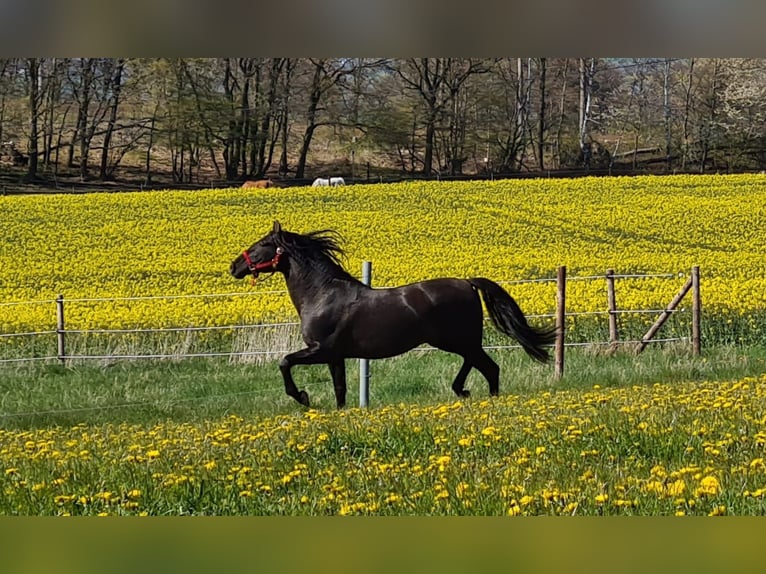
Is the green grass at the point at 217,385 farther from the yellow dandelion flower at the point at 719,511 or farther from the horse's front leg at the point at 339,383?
the yellow dandelion flower at the point at 719,511

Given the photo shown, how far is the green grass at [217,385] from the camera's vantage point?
6.52 m

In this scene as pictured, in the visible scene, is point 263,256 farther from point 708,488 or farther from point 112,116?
point 708,488

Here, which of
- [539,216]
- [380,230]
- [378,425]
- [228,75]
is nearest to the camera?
[378,425]

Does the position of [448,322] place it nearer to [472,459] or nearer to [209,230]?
[472,459]

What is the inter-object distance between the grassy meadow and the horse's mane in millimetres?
91

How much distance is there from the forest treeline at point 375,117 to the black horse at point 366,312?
→ 580 mm

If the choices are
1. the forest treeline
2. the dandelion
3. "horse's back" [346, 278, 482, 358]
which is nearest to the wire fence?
"horse's back" [346, 278, 482, 358]

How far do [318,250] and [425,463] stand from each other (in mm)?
1742

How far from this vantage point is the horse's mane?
6.54m

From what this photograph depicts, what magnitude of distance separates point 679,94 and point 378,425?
2988mm

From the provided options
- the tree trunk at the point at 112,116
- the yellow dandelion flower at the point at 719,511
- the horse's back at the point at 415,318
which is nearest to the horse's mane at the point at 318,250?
the horse's back at the point at 415,318

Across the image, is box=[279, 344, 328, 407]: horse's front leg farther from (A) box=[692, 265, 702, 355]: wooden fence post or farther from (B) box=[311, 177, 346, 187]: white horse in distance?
(A) box=[692, 265, 702, 355]: wooden fence post
